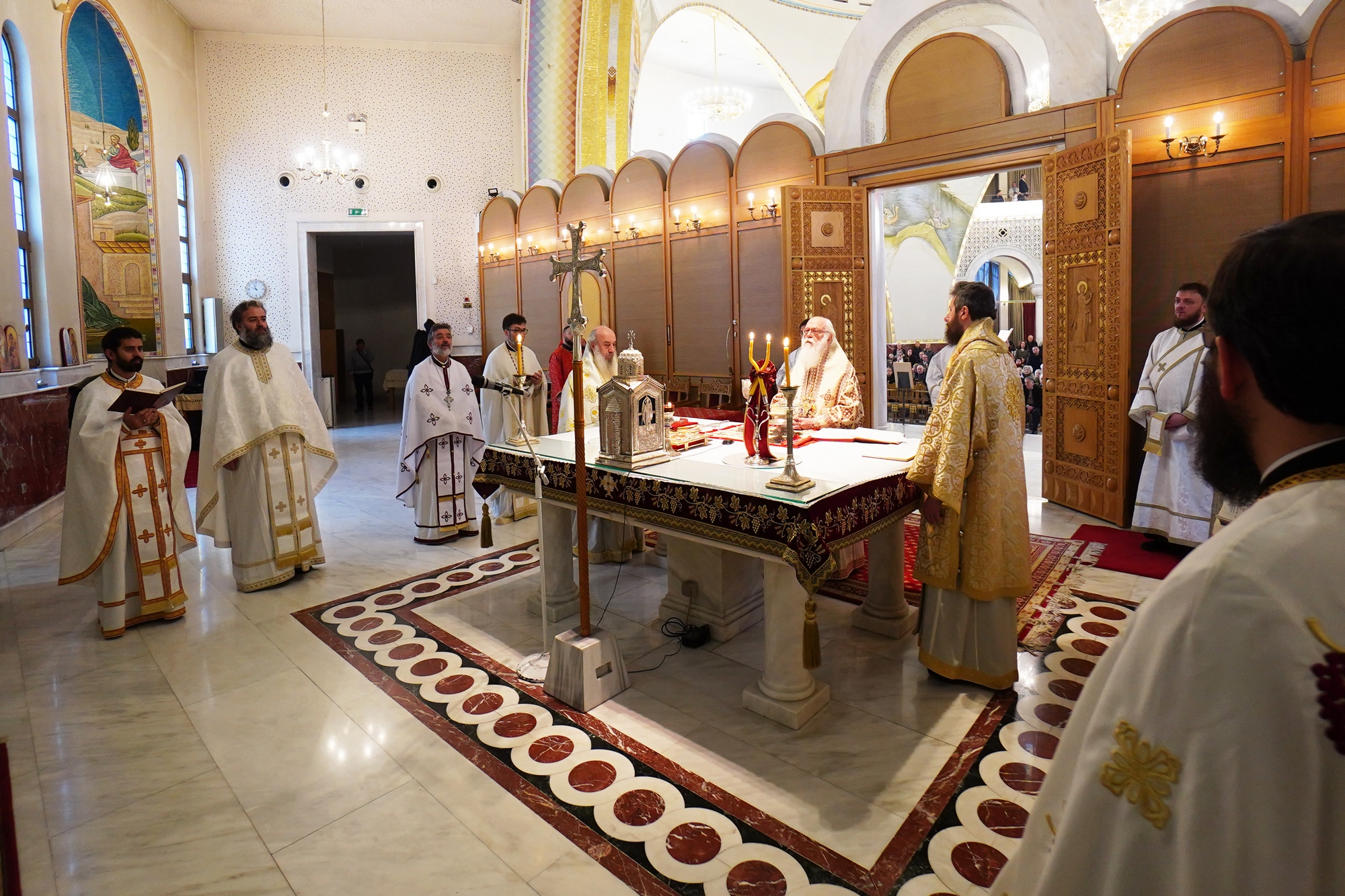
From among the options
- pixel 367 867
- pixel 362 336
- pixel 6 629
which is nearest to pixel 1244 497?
pixel 367 867

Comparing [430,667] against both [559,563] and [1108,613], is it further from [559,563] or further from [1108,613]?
[1108,613]

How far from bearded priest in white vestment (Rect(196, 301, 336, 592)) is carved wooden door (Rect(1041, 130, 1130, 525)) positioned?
6234 millimetres

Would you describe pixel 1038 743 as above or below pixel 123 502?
below

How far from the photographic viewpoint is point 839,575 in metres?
5.47

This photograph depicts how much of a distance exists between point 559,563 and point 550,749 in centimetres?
161

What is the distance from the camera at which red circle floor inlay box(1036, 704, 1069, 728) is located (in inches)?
136

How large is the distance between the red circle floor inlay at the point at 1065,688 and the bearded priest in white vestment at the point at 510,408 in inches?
193

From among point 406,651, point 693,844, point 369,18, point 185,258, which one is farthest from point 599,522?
point 369,18

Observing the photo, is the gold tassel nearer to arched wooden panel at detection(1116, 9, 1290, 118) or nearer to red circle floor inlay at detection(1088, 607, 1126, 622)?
red circle floor inlay at detection(1088, 607, 1126, 622)

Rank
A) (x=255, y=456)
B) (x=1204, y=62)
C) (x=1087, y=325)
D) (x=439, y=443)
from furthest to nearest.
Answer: (x=439, y=443), (x=1087, y=325), (x=1204, y=62), (x=255, y=456)

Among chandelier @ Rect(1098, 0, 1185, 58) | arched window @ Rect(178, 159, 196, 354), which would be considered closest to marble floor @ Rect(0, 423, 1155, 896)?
chandelier @ Rect(1098, 0, 1185, 58)

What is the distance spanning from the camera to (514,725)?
11.8ft

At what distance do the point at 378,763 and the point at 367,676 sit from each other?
0.94 m

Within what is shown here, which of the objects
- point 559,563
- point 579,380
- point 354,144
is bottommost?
point 559,563
